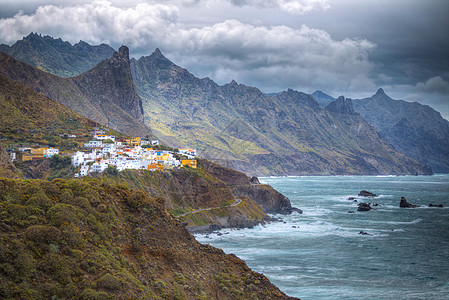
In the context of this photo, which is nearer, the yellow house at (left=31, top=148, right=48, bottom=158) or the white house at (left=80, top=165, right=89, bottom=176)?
the white house at (left=80, top=165, right=89, bottom=176)

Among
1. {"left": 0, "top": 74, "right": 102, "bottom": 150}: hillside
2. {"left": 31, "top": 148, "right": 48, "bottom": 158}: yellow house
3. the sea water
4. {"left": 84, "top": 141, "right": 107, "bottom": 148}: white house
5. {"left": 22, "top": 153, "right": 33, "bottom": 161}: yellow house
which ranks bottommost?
the sea water

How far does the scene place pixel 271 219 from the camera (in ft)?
391

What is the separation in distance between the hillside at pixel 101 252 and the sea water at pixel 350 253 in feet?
78.5

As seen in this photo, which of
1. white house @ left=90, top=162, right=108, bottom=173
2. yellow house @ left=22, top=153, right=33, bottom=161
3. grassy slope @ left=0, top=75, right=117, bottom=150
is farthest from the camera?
grassy slope @ left=0, top=75, right=117, bottom=150

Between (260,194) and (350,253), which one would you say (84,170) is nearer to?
(260,194)

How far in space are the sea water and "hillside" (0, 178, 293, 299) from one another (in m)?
23.9

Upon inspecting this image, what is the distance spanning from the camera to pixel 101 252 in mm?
25109

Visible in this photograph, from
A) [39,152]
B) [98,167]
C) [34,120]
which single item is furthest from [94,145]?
[98,167]

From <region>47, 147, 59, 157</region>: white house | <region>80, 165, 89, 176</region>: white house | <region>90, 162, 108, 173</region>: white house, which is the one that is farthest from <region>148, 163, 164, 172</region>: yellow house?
<region>47, 147, 59, 157</region>: white house

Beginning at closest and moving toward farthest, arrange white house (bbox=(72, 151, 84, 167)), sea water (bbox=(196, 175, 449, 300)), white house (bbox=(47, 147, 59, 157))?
sea water (bbox=(196, 175, 449, 300)) → white house (bbox=(72, 151, 84, 167)) → white house (bbox=(47, 147, 59, 157))

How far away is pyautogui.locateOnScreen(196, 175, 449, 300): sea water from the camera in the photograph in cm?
5444

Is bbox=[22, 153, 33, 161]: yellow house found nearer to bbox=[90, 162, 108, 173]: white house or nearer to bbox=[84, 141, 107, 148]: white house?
bbox=[90, 162, 108, 173]: white house

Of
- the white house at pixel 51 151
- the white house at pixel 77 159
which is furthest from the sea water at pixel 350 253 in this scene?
the white house at pixel 51 151

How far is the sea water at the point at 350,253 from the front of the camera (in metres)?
54.4
